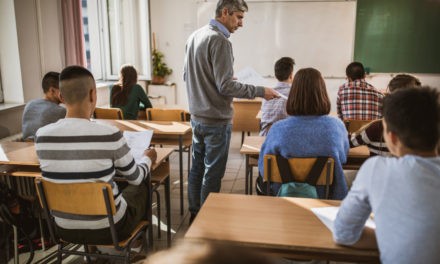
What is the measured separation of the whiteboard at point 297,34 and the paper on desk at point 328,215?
209 inches

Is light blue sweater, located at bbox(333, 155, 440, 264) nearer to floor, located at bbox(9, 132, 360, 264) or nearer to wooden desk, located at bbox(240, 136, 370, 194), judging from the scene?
floor, located at bbox(9, 132, 360, 264)

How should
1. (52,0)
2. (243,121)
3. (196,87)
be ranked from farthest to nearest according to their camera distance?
1. (243,121)
2. (52,0)
3. (196,87)

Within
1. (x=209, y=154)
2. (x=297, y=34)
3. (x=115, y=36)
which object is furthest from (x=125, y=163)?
(x=297, y=34)

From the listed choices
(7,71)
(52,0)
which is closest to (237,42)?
(52,0)

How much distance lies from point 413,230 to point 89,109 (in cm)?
151

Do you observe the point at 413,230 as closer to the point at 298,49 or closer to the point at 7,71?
the point at 7,71

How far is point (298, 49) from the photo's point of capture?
676 centimetres

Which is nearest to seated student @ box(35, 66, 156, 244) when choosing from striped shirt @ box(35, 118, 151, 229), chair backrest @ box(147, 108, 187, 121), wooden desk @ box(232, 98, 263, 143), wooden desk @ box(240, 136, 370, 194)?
striped shirt @ box(35, 118, 151, 229)

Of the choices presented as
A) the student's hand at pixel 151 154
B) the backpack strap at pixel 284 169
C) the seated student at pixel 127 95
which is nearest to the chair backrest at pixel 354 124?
the backpack strap at pixel 284 169

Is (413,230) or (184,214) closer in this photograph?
(413,230)

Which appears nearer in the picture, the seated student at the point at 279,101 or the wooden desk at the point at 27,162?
the wooden desk at the point at 27,162

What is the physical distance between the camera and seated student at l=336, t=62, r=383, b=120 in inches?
151

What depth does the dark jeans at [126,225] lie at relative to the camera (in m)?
1.99

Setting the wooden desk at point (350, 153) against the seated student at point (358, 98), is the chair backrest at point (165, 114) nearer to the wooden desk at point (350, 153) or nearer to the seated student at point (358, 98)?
the wooden desk at point (350, 153)
